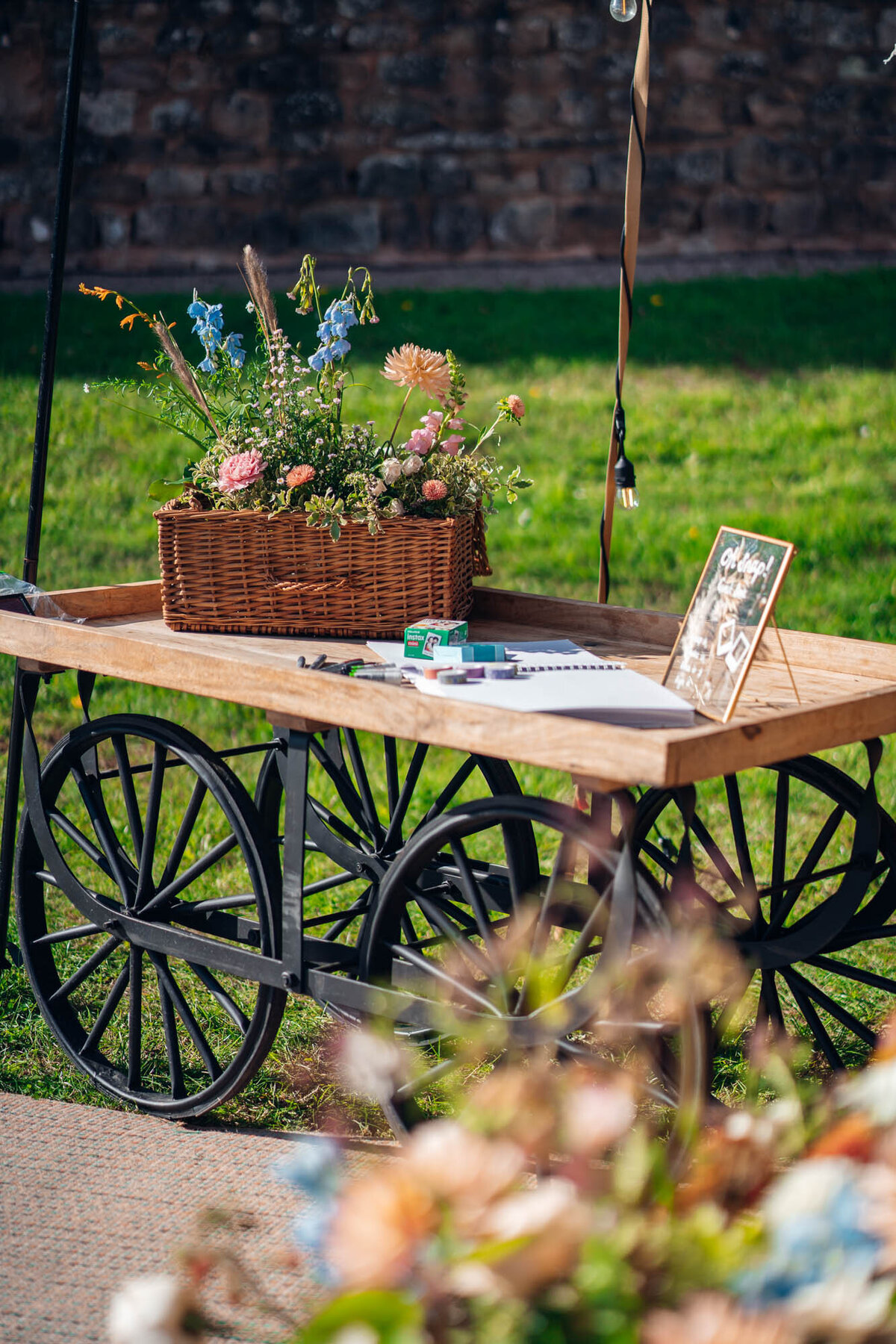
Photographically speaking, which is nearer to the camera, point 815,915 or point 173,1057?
point 815,915

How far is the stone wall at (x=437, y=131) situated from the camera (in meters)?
7.79

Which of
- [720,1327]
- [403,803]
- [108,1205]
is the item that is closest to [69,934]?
[108,1205]

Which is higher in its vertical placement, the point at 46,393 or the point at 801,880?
the point at 46,393

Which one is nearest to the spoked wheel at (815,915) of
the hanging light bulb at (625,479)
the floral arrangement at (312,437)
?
the hanging light bulb at (625,479)

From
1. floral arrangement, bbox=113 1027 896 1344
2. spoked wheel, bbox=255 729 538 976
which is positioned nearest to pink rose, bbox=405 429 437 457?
spoked wheel, bbox=255 729 538 976

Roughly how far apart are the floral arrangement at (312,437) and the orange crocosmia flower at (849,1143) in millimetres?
1464

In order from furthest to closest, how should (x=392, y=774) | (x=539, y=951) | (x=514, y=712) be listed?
(x=392, y=774) < (x=539, y=951) < (x=514, y=712)

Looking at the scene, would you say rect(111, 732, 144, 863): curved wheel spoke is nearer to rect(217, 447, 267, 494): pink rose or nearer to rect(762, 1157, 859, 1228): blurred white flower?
rect(217, 447, 267, 494): pink rose

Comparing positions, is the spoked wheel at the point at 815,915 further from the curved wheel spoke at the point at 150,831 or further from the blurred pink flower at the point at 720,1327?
the blurred pink flower at the point at 720,1327

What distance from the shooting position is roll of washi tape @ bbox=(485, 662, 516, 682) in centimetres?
196

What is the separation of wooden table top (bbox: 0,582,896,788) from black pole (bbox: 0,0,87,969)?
0.28 metres

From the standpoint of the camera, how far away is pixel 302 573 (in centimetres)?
231

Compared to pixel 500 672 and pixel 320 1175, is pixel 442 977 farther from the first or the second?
pixel 320 1175

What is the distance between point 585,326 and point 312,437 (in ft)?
17.2
